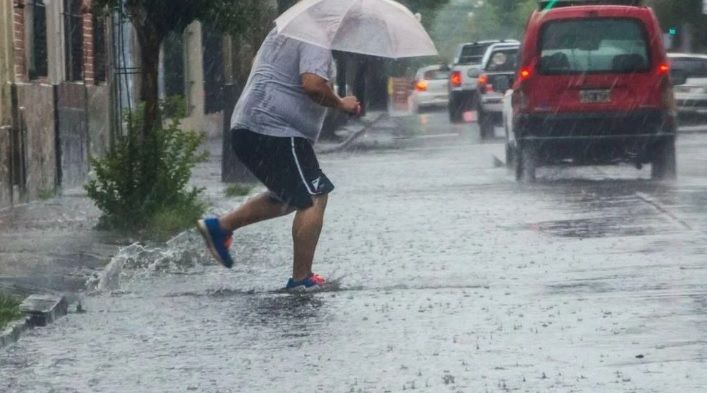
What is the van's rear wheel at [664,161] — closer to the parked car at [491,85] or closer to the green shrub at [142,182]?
the green shrub at [142,182]

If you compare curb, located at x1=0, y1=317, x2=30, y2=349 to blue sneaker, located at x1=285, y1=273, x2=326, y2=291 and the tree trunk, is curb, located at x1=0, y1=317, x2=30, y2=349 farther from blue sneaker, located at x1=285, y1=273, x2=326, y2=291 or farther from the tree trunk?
the tree trunk

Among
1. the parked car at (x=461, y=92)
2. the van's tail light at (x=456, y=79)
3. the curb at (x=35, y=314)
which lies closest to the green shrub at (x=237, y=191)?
the curb at (x=35, y=314)

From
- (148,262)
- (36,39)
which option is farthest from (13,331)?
(36,39)

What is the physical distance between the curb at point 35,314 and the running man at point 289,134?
49.0 inches

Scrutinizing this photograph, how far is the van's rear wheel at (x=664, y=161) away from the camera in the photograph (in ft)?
63.4

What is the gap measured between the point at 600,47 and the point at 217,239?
9181 mm

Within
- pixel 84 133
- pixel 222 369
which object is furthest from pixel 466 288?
pixel 84 133

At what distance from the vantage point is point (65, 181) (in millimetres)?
20578

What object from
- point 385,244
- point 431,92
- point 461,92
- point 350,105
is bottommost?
point 431,92

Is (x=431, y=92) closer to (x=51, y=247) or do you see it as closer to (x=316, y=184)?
(x=51, y=247)

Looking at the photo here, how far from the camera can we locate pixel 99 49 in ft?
80.7

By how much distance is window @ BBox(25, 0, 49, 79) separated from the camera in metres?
19.3

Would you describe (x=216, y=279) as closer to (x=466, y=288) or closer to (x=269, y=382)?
(x=466, y=288)

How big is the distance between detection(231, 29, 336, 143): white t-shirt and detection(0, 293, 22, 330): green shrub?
1.79 metres
